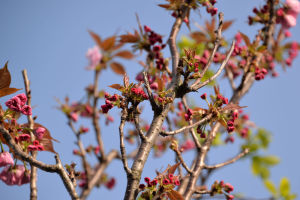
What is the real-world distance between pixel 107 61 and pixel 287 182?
2627 mm

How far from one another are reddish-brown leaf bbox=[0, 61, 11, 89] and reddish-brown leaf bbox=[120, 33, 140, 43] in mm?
1003

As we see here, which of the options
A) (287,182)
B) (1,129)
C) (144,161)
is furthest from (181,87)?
(287,182)

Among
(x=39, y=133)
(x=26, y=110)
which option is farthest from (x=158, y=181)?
(x=26, y=110)

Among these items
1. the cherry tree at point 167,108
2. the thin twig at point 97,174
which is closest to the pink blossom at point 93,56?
the cherry tree at point 167,108

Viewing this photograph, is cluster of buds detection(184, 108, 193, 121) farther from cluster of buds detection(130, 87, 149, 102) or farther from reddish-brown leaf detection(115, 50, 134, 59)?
reddish-brown leaf detection(115, 50, 134, 59)

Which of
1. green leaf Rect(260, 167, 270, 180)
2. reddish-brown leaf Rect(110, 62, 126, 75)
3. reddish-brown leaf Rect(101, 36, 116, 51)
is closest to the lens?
reddish-brown leaf Rect(101, 36, 116, 51)

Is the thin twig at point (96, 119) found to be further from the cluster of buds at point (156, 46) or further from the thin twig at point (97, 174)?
the cluster of buds at point (156, 46)

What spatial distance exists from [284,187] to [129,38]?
271cm

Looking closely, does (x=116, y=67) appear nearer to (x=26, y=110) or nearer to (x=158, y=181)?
(x=26, y=110)

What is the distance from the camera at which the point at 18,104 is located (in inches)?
60.2

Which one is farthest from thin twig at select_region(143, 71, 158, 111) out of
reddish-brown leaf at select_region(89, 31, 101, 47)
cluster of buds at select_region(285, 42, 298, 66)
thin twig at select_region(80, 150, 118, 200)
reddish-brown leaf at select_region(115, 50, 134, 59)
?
cluster of buds at select_region(285, 42, 298, 66)

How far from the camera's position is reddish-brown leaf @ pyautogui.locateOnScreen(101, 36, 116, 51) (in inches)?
127

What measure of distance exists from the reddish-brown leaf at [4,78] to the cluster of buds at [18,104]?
0.27ft

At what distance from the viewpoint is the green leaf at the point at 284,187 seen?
143 inches
